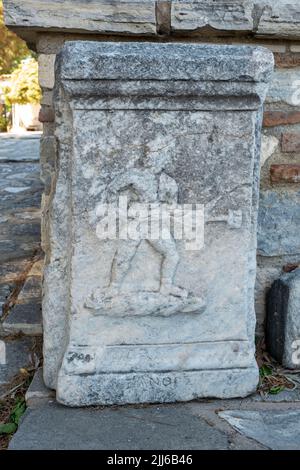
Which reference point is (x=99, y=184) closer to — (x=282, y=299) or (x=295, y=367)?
(x=282, y=299)

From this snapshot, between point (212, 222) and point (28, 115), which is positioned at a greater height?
point (28, 115)

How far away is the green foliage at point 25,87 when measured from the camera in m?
12.0

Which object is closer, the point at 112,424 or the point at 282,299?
the point at 112,424

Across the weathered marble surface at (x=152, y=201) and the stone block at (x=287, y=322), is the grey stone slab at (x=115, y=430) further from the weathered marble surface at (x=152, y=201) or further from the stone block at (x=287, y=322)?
the stone block at (x=287, y=322)

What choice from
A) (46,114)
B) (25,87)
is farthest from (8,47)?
(46,114)

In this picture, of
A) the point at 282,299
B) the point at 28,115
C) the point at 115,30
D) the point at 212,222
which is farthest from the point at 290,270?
the point at 28,115

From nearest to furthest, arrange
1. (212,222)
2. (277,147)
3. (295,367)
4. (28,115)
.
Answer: (212,222) → (295,367) → (277,147) → (28,115)

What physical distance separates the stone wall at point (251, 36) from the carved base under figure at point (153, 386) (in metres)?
0.46

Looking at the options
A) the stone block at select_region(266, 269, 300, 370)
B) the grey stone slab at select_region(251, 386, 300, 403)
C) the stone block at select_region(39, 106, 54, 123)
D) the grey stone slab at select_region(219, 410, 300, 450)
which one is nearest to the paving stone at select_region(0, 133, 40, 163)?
the stone block at select_region(39, 106, 54, 123)

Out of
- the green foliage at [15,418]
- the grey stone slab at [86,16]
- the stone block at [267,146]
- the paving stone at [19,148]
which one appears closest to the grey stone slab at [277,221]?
the stone block at [267,146]

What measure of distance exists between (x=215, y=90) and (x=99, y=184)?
1.53ft

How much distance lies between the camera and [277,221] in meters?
2.45

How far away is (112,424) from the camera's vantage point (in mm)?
1848

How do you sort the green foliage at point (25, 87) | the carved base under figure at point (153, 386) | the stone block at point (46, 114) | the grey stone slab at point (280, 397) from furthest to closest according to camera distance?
the green foliage at point (25, 87)
the stone block at point (46, 114)
the grey stone slab at point (280, 397)
the carved base under figure at point (153, 386)
